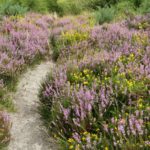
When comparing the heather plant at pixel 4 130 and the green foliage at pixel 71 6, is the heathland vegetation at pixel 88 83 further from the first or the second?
the green foliage at pixel 71 6

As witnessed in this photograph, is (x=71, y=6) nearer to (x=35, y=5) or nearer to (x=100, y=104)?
(x=35, y=5)

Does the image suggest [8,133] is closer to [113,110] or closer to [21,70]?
[113,110]

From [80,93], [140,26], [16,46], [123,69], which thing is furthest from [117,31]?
[80,93]

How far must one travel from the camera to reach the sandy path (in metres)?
4.15

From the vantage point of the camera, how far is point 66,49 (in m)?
7.15

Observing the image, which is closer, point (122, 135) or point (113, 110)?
point (122, 135)

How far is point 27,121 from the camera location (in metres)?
4.74

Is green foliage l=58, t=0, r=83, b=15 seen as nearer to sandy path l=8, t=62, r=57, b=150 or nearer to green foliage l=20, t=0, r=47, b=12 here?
green foliage l=20, t=0, r=47, b=12

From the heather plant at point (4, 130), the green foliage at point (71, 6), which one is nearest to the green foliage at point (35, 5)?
the green foliage at point (71, 6)

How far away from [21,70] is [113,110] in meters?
2.62

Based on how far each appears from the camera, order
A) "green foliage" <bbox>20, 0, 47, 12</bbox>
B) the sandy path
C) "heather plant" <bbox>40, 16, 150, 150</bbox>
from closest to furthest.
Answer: "heather plant" <bbox>40, 16, 150, 150</bbox>
the sandy path
"green foliage" <bbox>20, 0, 47, 12</bbox>

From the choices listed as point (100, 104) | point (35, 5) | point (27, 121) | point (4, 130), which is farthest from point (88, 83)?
point (35, 5)

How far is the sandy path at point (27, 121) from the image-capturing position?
4.15 m

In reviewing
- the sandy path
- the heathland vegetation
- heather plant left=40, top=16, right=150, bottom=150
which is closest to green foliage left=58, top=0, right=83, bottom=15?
the heathland vegetation
